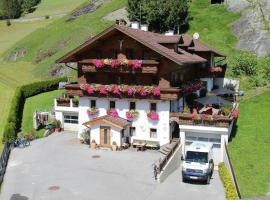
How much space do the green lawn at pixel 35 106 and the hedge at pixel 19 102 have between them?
24.1 inches

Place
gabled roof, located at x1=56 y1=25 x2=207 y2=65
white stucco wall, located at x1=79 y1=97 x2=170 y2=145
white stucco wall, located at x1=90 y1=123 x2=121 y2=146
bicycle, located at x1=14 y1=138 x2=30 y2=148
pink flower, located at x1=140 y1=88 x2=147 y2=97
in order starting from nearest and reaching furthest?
gabled roof, located at x1=56 y1=25 x2=207 y2=65
pink flower, located at x1=140 y1=88 x2=147 y2=97
white stucco wall, located at x1=79 y1=97 x2=170 y2=145
white stucco wall, located at x1=90 y1=123 x2=121 y2=146
bicycle, located at x1=14 y1=138 x2=30 y2=148

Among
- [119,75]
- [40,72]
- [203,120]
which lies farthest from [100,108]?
[40,72]

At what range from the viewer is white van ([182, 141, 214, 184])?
3331 cm

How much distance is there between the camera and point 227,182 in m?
32.0

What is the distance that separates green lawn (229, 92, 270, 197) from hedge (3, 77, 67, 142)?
69.8 ft

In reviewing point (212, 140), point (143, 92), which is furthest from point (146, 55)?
point (212, 140)

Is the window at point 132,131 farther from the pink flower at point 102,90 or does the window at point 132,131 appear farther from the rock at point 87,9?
the rock at point 87,9

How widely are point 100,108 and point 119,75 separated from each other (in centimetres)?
378

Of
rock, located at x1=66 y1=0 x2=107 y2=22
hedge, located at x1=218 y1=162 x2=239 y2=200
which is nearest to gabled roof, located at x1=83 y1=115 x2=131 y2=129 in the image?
hedge, located at x1=218 y1=162 x2=239 y2=200

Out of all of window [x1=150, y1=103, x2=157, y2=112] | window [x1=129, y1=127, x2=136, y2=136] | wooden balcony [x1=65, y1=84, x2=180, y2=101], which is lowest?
window [x1=129, y1=127, x2=136, y2=136]

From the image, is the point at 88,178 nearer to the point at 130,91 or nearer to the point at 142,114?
the point at 142,114

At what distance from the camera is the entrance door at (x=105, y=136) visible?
41.9m

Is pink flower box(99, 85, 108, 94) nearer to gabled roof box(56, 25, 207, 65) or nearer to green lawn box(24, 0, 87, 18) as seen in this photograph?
gabled roof box(56, 25, 207, 65)

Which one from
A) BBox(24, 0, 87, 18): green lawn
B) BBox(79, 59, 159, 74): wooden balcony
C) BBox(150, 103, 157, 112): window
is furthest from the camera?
BBox(24, 0, 87, 18): green lawn
